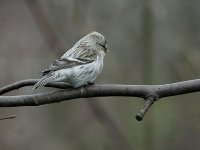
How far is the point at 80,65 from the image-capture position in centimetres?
585

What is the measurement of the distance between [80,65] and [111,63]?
3915mm

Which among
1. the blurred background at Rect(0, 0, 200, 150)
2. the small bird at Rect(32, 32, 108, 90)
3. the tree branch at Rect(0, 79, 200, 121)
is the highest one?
the tree branch at Rect(0, 79, 200, 121)

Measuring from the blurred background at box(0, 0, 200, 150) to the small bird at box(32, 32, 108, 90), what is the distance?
2247 millimetres

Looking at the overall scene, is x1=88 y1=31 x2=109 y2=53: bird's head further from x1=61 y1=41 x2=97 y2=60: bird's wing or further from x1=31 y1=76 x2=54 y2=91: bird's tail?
x1=31 y1=76 x2=54 y2=91: bird's tail

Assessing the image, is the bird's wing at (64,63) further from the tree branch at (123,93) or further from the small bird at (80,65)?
the tree branch at (123,93)

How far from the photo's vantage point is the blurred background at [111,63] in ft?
28.6

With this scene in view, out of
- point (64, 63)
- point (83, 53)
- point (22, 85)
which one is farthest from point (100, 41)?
point (22, 85)

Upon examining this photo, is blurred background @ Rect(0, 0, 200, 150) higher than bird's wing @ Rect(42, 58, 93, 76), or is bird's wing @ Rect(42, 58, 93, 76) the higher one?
bird's wing @ Rect(42, 58, 93, 76)

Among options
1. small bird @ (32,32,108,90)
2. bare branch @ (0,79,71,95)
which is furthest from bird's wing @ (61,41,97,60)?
bare branch @ (0,79,71,95)

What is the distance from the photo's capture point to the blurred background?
8.72 metres

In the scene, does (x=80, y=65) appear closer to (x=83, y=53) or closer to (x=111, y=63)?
(x=83, y=53)

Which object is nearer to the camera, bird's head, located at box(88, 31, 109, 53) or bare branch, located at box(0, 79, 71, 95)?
bare branch, located at box(0, 79, 71, 95)

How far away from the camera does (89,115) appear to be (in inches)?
401

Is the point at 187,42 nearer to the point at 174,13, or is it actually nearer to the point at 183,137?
the point at 174,13
